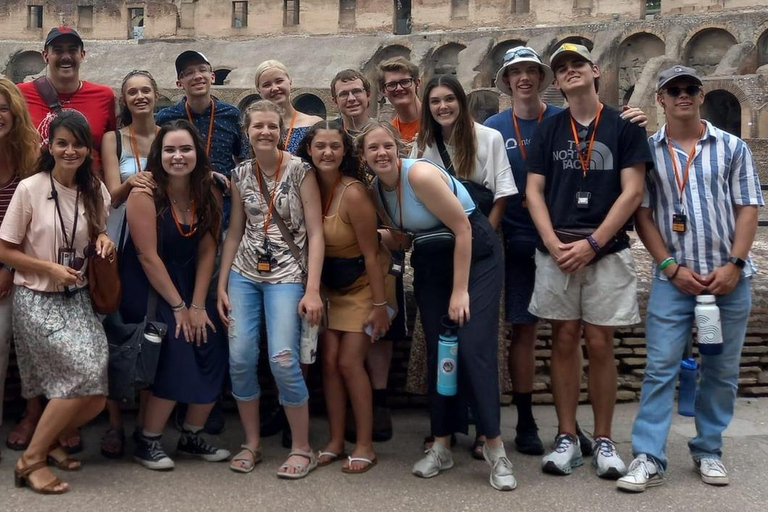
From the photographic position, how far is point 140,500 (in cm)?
341

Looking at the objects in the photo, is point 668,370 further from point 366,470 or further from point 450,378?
point 366,470

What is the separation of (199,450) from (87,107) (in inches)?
82.0

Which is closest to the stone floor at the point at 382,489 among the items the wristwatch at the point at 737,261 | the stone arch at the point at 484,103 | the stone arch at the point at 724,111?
the wristwatch at the point at 737,261

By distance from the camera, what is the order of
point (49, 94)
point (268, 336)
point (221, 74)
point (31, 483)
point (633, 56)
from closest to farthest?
point (31, 483)
point (268, 336)
point (49, 94)
point (633, 56)
point (221, 74)

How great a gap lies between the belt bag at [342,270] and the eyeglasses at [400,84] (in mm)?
1075

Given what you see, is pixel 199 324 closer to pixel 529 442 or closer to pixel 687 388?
pixel 529 442

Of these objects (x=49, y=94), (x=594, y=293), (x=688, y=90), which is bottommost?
(x=594, y=293)

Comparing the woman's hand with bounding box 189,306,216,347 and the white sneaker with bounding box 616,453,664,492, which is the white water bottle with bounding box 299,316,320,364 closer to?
the woman's hand with bounding box 189,306,216,347

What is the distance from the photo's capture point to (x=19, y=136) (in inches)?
156

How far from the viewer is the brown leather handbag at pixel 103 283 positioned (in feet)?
12.1

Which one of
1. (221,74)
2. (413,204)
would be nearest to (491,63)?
(221,74)

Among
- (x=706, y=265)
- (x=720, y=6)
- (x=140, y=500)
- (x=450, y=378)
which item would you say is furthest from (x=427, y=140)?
(x=720, y=6)

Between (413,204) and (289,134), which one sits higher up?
(289,134)

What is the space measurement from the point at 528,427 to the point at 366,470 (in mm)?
938
